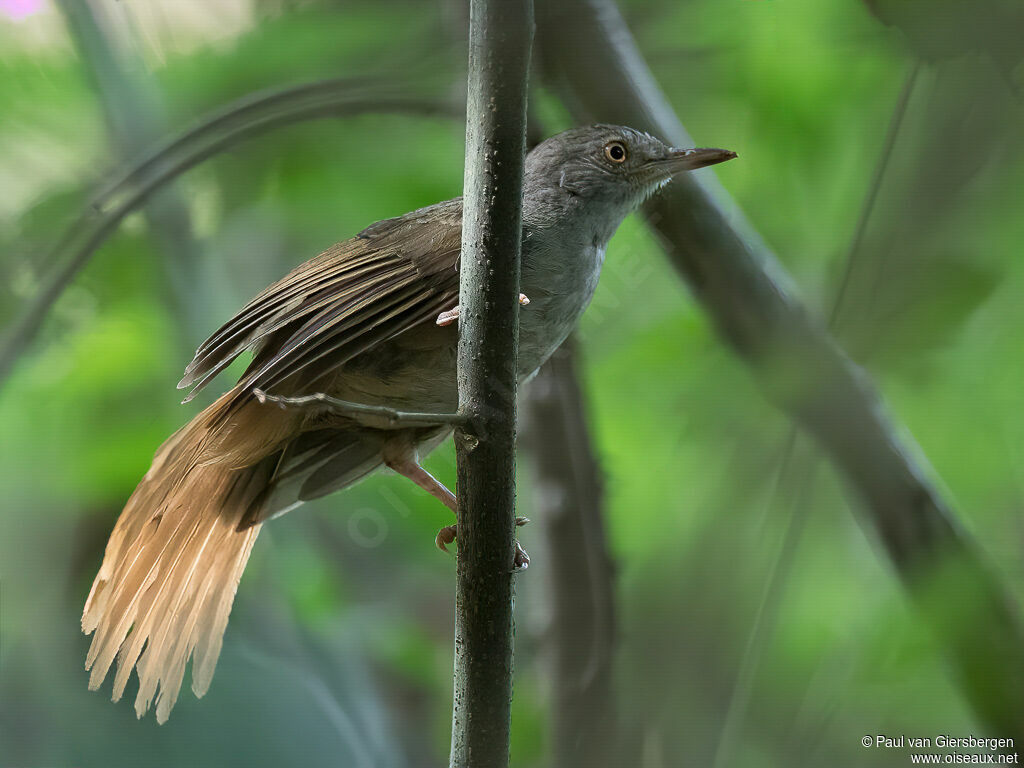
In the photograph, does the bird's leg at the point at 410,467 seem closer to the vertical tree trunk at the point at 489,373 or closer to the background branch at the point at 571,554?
the vertical tree trunk at the point at 489,373

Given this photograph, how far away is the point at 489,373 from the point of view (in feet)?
4.45

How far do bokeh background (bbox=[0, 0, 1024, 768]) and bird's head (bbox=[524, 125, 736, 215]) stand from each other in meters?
0.42

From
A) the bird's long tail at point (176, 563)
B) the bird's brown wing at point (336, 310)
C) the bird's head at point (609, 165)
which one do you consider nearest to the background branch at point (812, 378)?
the bird's head at point (609, 165)

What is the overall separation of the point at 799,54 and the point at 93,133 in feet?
7.86

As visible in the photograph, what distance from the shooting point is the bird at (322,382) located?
1.72 m

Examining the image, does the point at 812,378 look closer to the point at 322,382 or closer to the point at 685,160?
the point at 685,160

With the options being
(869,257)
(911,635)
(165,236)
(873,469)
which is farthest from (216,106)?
(911,635)

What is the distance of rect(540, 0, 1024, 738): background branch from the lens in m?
2.39

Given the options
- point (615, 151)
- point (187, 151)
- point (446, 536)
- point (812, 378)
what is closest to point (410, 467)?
point (446, 536)

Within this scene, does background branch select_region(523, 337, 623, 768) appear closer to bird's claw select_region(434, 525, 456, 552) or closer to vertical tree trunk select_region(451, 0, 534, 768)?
bird's claw select_region(434, 525, 456, 552)

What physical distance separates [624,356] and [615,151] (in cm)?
93

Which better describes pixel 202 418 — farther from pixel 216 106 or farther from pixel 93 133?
pixel 93 133

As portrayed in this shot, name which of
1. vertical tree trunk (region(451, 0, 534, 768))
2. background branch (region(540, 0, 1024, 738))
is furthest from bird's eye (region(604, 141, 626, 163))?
vertical tree trunk (region(451, 0, 534, 768))

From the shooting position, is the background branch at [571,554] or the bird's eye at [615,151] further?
the background branch at [571,554]
